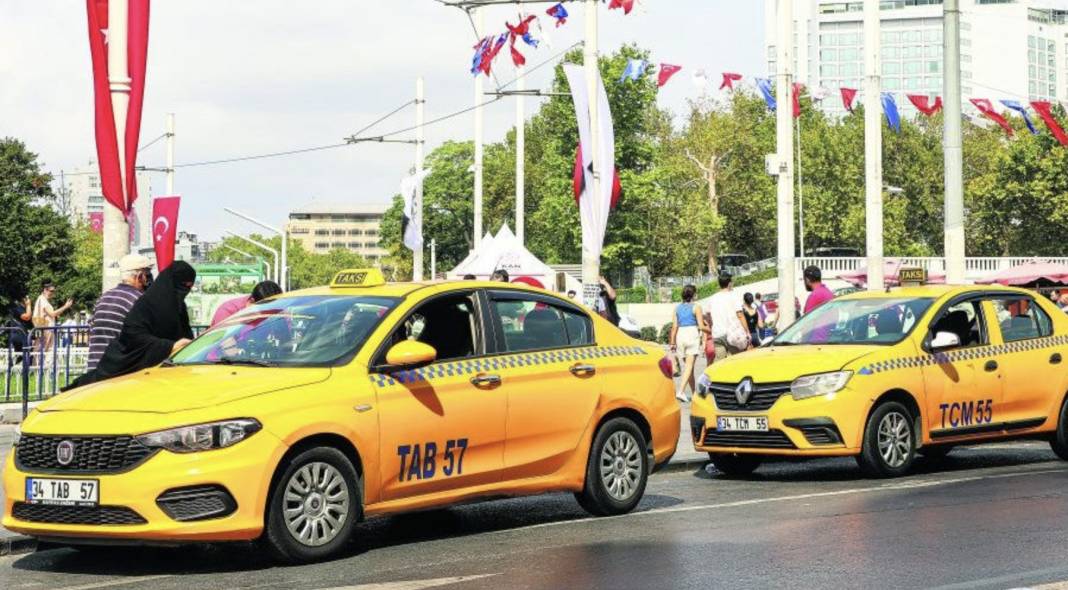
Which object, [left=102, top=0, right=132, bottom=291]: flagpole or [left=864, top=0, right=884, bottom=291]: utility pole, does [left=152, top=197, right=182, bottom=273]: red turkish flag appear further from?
[left=864, top=0, right=884, bottom=291]: utility pole

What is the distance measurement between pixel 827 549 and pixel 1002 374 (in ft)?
19.7

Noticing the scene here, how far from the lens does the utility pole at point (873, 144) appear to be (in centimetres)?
2550

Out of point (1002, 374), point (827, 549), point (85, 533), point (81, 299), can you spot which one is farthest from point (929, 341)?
point (81, 299)

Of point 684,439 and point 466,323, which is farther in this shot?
point 684,439

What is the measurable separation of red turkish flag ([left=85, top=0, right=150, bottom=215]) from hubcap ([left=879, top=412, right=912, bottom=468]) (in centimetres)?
675

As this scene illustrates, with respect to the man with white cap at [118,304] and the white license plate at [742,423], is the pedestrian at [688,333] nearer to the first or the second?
the white license plate at [742,423]

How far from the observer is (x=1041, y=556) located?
8.88 metres

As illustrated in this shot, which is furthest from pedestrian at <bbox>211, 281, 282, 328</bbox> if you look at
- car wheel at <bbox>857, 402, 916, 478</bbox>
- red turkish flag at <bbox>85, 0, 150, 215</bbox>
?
car wheel at <bbox>857, 402, 916, 478</bbox>

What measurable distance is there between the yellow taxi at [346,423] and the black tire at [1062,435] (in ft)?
16.9

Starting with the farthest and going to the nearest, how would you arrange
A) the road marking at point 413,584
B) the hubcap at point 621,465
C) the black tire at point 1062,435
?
the black tire at point 1062,435 → the hubcap at point 621,465 → the road marking at point 413,584

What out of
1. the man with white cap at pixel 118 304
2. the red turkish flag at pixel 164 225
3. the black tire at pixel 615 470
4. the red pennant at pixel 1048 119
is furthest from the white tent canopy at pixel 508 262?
the black tire at pixel 615 470

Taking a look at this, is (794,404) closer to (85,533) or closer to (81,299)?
(85,533)

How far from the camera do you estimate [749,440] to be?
13.6 m

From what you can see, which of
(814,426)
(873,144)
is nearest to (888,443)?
(814,426)
